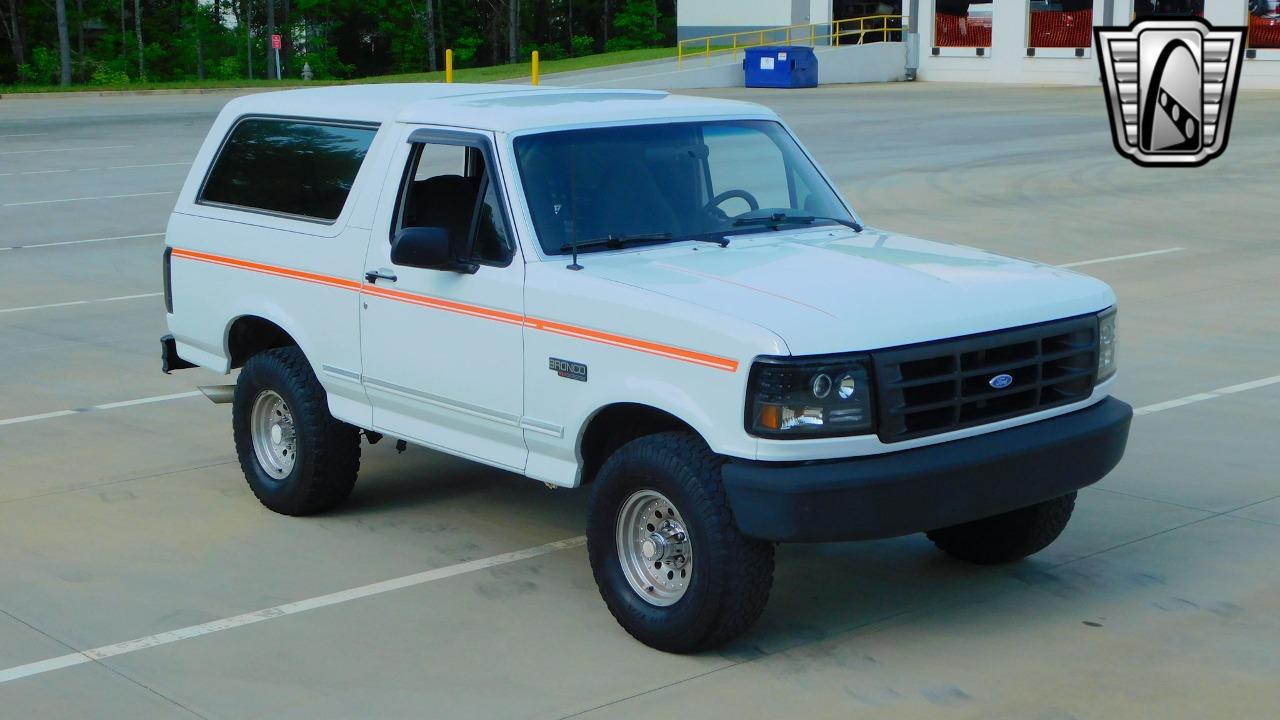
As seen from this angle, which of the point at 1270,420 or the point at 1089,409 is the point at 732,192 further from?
the point at 1270,420

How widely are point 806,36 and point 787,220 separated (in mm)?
55255

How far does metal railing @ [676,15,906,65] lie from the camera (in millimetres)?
56844

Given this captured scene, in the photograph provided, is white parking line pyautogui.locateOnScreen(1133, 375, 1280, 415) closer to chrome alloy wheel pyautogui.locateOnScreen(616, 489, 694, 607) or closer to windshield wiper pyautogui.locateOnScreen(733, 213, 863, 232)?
windshield wiper pyautogui.locateOnScreen(733, 213, 863, 232)

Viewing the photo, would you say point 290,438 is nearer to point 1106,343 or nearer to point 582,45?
point 1106,343

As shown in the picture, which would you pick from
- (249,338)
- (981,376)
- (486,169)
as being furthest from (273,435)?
(981,376)

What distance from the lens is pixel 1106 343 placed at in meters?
6.23

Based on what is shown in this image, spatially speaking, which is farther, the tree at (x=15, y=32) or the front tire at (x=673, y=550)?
the tree at (x=15, y=32)

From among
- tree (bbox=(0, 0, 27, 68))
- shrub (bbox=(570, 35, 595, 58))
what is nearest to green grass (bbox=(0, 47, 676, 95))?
tree (bbox=(0, 0, 27, 68))

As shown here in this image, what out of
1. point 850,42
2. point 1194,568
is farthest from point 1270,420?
point 850,42

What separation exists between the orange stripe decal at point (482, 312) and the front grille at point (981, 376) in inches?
23.2

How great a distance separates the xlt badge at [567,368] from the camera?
19.7 ft

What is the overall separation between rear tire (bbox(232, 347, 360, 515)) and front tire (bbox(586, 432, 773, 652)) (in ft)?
6.22

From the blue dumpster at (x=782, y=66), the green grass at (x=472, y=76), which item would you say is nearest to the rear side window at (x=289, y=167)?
the green grass at (x=472, y=76)

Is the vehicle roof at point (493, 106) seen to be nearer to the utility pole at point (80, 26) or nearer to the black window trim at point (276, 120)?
the black window trim at point (276, 120)
